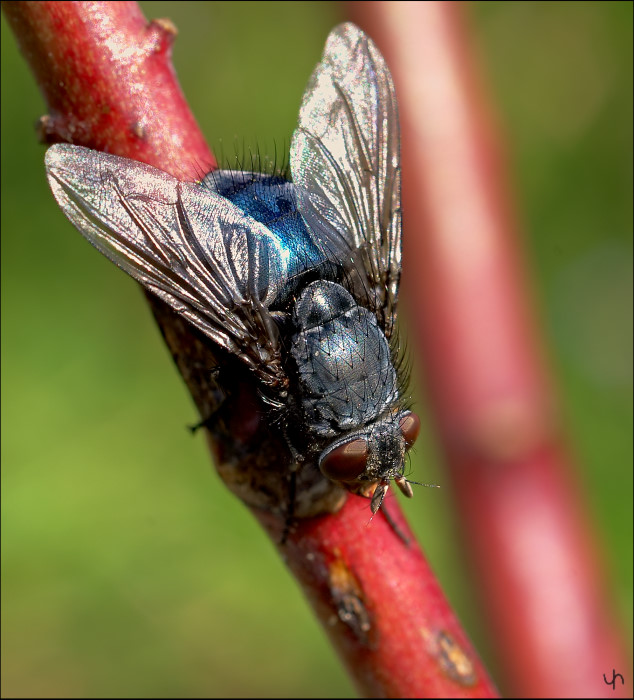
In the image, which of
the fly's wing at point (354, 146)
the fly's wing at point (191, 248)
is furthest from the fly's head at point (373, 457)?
the fly's wing at point (354, 146)

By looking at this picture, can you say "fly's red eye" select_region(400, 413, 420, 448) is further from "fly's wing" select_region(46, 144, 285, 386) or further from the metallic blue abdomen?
the metallic blue abdomen

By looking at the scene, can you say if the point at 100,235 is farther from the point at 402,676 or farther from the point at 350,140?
the point at 402,676

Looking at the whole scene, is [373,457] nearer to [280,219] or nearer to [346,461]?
[346,461]

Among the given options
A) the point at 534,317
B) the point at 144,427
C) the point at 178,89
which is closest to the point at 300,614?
the point at 144,427

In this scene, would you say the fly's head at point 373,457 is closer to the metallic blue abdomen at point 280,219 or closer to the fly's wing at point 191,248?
the fly's wing at point 191,248

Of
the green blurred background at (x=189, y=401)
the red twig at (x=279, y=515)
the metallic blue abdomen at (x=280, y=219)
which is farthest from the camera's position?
the green blurred background at (x=189, y=401)
